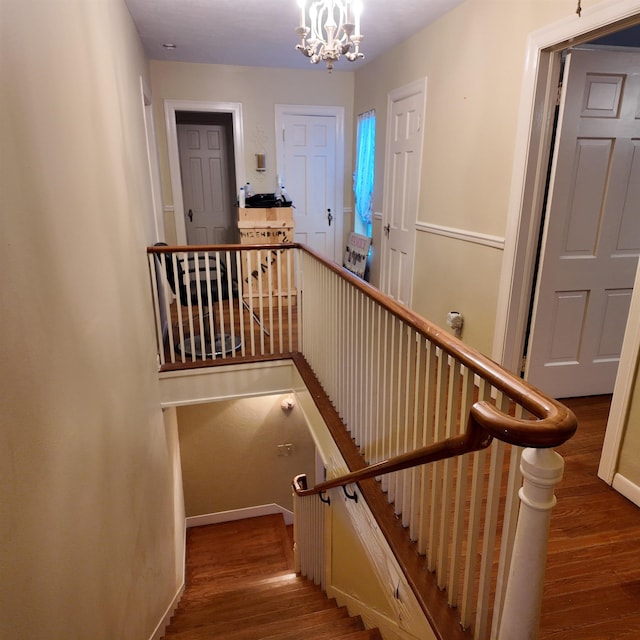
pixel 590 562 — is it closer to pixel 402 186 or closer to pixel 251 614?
pixel 251 614

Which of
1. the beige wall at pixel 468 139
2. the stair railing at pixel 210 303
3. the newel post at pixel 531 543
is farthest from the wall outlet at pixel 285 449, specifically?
the newel post at pixel 531 543

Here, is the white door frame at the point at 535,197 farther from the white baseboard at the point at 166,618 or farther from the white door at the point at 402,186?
the white baseboard at the point at 166,618

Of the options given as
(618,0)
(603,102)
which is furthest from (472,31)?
(618,0)

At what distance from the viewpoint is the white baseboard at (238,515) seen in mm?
5508

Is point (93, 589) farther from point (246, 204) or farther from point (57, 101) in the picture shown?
point (246, 204)

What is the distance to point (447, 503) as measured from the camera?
1.41m

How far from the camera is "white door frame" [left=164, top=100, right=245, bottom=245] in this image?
495 cm

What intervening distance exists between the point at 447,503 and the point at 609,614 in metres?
0.75

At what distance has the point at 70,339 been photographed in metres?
1.58

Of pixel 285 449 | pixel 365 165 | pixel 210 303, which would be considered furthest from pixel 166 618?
pixel 365 165

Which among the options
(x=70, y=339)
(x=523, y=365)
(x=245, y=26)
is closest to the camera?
(x=70, y=339)

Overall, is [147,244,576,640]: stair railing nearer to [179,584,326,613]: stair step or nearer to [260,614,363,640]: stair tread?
[179,584,326,613]: stair step

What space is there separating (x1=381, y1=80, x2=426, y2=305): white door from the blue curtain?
0.57 metres

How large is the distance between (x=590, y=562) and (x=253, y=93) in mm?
5190
